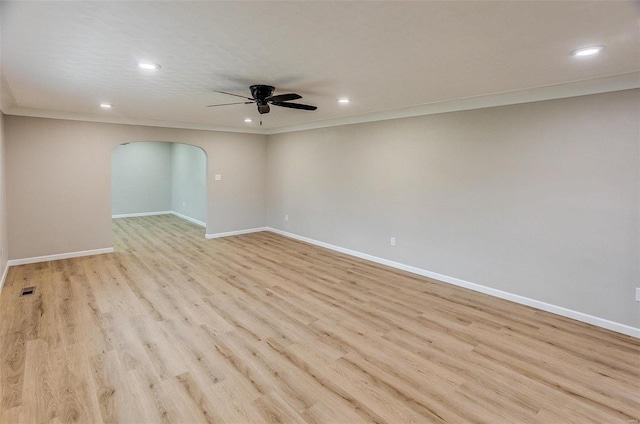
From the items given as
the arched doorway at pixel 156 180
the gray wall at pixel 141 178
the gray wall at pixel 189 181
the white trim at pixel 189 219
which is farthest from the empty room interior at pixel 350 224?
the gray wall at pixel 141 178

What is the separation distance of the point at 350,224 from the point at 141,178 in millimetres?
7041

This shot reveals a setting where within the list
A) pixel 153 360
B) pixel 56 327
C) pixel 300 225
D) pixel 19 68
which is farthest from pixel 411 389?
pixel 300 225

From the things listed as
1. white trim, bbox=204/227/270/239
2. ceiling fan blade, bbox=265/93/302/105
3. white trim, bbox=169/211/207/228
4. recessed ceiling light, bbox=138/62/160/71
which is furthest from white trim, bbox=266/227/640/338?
white trim, bbox=169/211/207/228

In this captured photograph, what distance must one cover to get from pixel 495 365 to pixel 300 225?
4.85 m

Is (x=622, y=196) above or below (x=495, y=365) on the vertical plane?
above

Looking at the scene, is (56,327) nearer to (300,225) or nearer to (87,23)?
(87,23)

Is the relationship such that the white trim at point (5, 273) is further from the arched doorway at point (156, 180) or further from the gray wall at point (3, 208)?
the arched doorway at point (156, 180)

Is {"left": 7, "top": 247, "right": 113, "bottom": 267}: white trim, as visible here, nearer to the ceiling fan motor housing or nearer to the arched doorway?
the arched doorway

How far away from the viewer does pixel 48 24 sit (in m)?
1.99

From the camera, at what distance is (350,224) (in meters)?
5.88

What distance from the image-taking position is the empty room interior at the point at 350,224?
208 centimetres

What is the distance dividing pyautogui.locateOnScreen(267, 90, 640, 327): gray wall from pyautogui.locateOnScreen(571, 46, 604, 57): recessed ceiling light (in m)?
1.02

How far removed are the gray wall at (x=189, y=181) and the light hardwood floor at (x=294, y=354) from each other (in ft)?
12.9

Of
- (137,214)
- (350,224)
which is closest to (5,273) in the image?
(350,224)
